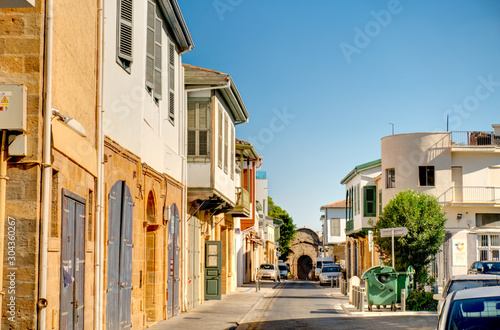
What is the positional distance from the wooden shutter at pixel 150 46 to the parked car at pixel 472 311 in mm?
9921

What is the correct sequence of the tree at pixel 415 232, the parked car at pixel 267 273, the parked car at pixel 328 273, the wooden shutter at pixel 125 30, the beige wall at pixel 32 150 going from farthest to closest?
1. the parked car at pixel 267 273
2. the parked car at pixel 328 273
3. the tree at pixel 415 232
4. the wooden shutter at pixel 125 30
5. the beige wall at pixel 32 150

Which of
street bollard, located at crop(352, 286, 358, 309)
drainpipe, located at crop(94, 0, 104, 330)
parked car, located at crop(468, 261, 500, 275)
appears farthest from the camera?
parked car, located at crop(468, 261, 500, 275)

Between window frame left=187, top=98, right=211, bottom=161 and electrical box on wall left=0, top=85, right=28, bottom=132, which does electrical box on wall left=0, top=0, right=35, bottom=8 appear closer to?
electrical box on wall left=0, top=85, right=28, bottom=132

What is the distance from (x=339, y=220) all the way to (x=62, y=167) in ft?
250

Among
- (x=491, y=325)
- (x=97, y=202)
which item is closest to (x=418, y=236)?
(x=97, y=202)

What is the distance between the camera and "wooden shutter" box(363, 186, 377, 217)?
1849 inches

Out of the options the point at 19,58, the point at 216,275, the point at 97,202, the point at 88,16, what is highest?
the point at 88,16

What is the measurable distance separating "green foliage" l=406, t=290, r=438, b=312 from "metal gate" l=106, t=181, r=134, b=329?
36.2ft

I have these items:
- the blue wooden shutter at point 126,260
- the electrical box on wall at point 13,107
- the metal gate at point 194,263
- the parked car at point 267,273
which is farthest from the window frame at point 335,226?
the electrical box on wall at point 13,107

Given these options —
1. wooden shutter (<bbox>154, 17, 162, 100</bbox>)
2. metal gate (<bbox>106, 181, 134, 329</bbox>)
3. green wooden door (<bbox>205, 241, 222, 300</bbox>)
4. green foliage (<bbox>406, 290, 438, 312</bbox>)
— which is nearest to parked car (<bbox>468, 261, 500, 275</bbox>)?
green foliage (<bbox>406, 290, 438, 312</bbox>)

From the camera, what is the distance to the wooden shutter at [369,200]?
4697 centimetres

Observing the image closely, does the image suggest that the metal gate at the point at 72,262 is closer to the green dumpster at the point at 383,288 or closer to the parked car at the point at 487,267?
the green dumpster at the point at 383,288

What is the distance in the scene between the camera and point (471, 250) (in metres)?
39.6

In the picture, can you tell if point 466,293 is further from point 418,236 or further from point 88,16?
point 418,236
